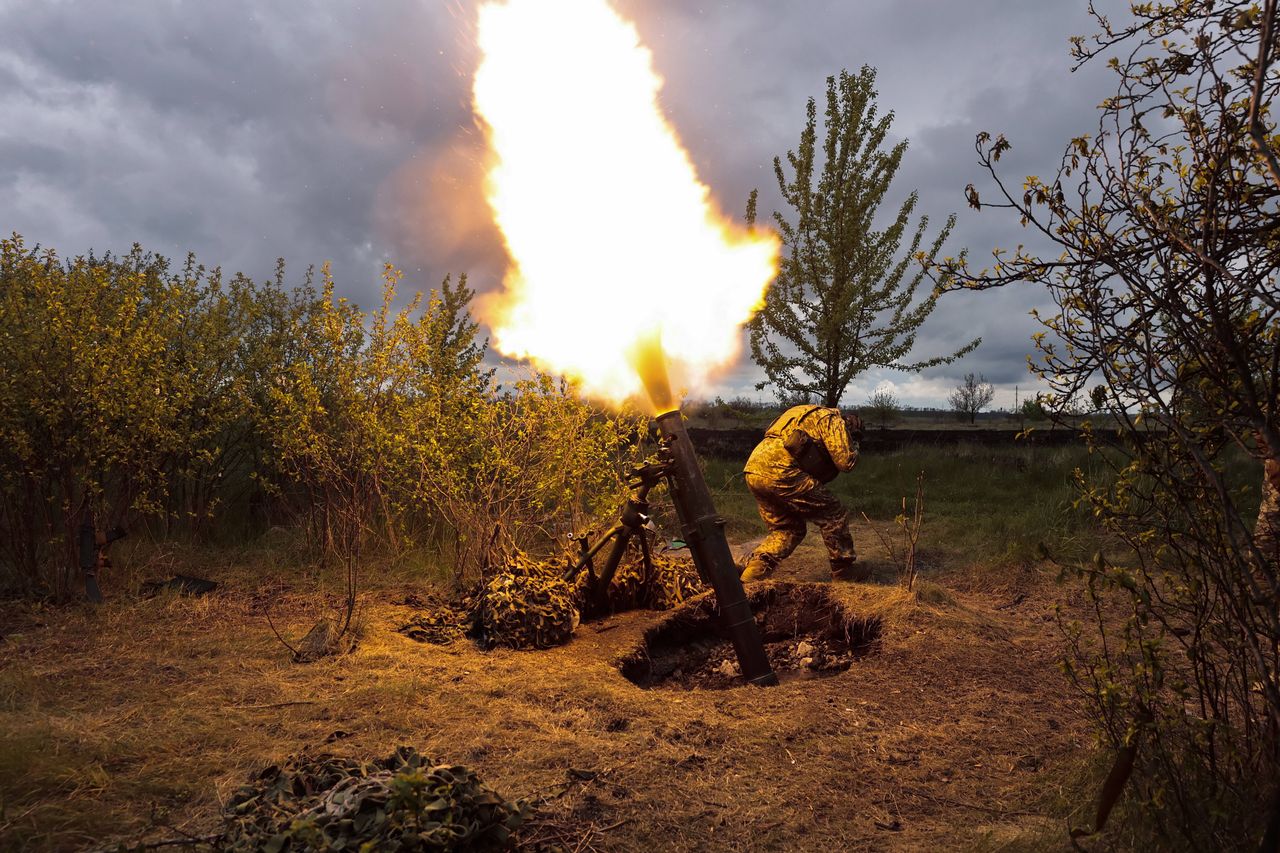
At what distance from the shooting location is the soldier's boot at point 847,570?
327 inches

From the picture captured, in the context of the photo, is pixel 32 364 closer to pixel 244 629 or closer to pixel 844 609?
pixel 244 629

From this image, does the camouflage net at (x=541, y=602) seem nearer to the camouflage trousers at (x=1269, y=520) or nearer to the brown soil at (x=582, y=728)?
the brown soil at (x=582, y=728)

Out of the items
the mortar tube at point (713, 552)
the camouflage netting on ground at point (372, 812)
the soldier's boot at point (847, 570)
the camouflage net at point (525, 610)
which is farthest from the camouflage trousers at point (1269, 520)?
the camouflage net at point (525, 610)

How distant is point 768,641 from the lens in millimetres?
6785

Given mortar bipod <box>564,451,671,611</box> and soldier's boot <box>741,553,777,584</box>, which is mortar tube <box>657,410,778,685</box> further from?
soldier's boot <box>741,553,777,584</box>

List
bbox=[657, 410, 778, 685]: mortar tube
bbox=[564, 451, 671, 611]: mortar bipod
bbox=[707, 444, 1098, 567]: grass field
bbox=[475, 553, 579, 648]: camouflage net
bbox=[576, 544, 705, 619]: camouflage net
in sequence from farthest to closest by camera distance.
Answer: bbox=[707, 444, 1098, 567]: grass field < bbox=[576, 544, 705, 619]: camouflage net < bbox=[475, 553, 579, 648]: camouflage net < bbox=[564, 451, 671, 611]: mortar bipod < bbox=[657, 410, 778, 685]: mortar tube

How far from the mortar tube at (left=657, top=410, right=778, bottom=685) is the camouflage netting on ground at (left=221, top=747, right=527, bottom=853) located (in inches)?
107

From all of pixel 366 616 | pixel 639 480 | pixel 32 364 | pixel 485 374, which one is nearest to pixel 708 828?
pixel 639 480

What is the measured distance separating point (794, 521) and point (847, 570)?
815 mm

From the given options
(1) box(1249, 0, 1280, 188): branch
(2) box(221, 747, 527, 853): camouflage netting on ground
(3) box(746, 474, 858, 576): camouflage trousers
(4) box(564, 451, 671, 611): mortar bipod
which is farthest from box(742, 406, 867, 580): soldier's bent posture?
(1) box(1249, 0, 1280, 188): branch

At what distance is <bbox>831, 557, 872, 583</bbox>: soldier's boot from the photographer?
8297mm

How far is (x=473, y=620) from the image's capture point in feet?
20.7

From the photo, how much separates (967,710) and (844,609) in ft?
6.17

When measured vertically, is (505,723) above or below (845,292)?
below
